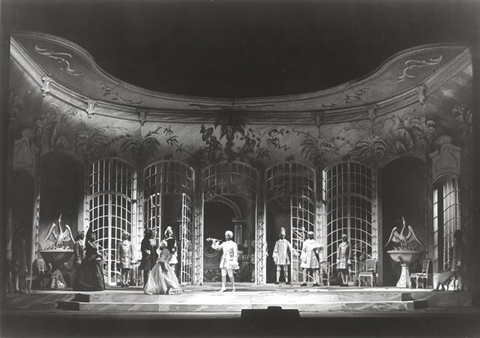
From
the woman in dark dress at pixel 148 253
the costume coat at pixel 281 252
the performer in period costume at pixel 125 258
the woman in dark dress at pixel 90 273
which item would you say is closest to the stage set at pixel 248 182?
the performer in period costume at pixel 125 258

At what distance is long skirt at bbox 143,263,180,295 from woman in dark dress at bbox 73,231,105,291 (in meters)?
1.19

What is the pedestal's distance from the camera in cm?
1486

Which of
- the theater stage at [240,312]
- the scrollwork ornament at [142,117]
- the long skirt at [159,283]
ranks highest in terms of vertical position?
the scrollwork ornament at [142,117]

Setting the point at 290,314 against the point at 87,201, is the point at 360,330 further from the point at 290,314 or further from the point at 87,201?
the point at 87,201

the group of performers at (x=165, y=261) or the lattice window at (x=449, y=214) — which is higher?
the lattice window at (x=449, y=214)

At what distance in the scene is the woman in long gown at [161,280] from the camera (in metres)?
12.8

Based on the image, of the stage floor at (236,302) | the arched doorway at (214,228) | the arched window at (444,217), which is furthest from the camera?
the arched doorway at (214,228)

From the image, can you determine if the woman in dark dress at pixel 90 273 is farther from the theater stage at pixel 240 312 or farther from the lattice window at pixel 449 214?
the lattice window at pixel 449 214

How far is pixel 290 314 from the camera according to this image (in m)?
9.75

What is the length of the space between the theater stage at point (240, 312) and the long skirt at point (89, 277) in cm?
40

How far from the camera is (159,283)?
12836 mm

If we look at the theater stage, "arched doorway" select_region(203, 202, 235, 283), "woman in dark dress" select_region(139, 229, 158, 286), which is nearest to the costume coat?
the theater stage

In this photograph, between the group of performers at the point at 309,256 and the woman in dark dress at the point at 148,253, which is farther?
the group of performers at the point at 309,256

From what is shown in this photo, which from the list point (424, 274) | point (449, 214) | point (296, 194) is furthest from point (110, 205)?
point (449, 214)
